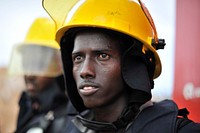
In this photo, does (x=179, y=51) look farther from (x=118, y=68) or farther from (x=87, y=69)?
(x=87, y=69)

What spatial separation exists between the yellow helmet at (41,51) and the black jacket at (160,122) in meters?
2.42

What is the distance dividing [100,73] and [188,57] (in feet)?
3.33

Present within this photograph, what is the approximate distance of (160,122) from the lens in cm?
309

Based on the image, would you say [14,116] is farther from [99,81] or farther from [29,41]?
[99,81]

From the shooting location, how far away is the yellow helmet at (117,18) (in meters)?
3.24

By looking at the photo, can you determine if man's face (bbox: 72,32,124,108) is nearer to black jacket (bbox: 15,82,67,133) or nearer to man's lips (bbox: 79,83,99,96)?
man's lips (bbox: 79,83,99,96)

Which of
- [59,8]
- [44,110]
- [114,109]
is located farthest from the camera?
[44,110]

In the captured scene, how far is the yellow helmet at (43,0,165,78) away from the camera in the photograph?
10.6 ft

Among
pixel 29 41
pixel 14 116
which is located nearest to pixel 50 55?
pixel 29 41

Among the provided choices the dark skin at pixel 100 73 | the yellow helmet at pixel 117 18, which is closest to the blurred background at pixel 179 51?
the yellow helmet at pixel 117 18

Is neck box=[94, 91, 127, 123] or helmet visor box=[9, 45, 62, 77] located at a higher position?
neck box=[94, 91, 127, 123]

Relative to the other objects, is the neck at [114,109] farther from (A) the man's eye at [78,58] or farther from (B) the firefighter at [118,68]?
(A) the man's eye at [78,58]

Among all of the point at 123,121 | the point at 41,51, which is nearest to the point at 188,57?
the point at 123,121

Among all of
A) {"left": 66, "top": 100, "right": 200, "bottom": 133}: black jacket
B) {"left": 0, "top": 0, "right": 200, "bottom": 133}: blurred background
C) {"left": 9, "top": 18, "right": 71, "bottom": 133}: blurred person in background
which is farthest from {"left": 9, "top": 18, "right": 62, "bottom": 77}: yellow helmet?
{"left": 66, "top": 100, "right": 200, "bottom": 133}: black jacket
